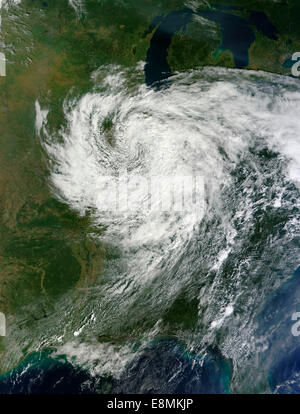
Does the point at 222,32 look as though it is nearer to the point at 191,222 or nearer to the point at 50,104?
the point at 50,104

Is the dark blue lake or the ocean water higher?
the dark blue lake

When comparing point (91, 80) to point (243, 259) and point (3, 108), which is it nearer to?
point (3, 108)

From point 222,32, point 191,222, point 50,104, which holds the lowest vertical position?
point 191,222

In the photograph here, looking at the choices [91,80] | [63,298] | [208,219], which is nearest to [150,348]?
[63,298]

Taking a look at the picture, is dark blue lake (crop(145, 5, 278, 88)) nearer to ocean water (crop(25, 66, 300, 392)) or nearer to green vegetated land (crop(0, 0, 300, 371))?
Answer: green vegetated land (crop(0, 0, 300, 371))

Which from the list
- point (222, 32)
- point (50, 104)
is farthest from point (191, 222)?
point (222, 32)

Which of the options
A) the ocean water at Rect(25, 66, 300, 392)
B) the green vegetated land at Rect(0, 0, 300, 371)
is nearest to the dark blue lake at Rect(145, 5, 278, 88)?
the green vegetated land at Rect(0, 0, 300, 371)

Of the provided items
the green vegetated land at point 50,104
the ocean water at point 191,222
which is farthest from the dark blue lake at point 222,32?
the ocean water at point 191,222

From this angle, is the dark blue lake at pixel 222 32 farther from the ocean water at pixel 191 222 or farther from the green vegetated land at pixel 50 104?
the ocean water at pixel 191 222

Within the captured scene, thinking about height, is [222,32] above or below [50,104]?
above
